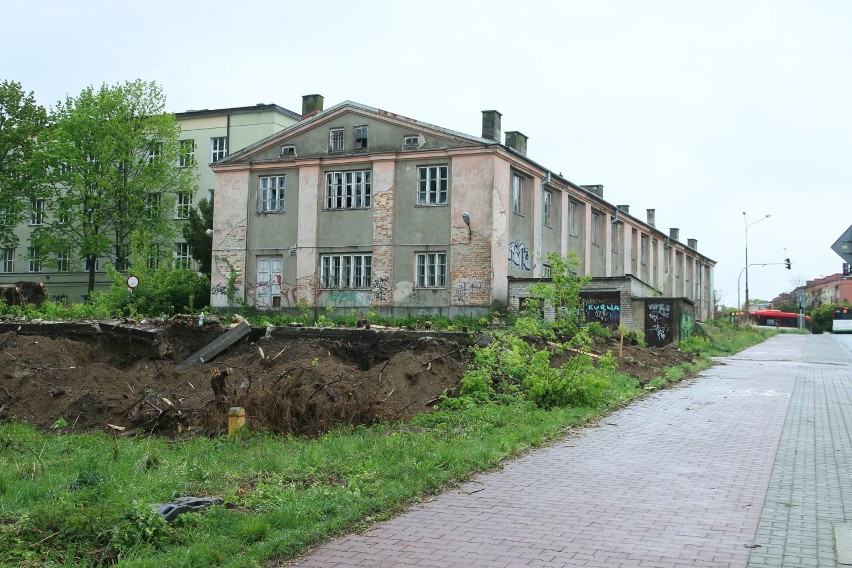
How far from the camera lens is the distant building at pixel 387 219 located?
2994 cm

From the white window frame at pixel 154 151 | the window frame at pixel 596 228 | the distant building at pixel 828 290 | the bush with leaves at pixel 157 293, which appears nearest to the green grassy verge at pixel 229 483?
the bush with leaves at pixel 157 293

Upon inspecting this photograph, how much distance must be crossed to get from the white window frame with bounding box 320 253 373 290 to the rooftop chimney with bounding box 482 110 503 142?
21.7 feet

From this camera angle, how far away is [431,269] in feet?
101

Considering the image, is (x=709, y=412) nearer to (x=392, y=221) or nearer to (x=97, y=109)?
(x=392, y=221)

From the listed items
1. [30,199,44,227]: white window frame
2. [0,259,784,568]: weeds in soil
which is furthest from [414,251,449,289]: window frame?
[30,199,44,227]: white window frame

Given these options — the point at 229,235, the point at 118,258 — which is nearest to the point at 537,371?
the point at 229,235

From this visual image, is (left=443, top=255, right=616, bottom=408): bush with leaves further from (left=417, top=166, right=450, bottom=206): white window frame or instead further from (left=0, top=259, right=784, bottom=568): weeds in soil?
(left=417, top=166, right=450, bottom=206): white window frame

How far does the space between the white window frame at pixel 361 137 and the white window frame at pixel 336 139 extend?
448mm

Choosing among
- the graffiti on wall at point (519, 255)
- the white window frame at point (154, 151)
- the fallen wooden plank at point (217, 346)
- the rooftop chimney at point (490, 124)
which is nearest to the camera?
the fallen wooden plank at point (217, 346)

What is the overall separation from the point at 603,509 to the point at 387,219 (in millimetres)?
25375

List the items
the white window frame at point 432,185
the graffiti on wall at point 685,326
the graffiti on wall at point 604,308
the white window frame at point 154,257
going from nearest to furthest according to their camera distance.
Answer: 1. the graffiti on wall at point 604,308
2. the graffiti on wall at point 685,326
3. the white window frame at point 432,185
4. the white window frame at point 154,257

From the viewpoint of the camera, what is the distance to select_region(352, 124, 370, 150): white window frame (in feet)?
106

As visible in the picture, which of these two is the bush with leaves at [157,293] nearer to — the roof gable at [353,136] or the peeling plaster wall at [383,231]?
the roof gable at [353,136]

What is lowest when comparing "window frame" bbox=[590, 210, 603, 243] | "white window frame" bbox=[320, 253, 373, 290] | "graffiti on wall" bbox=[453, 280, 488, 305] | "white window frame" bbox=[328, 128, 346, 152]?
"graffiti on wall" bbox=[453, 280, 488, 305]
